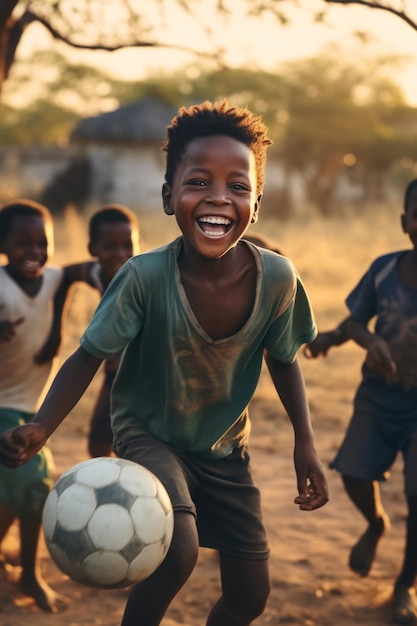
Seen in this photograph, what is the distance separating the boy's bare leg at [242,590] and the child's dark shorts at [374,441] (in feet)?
3.60

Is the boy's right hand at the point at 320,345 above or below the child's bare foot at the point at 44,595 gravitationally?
above

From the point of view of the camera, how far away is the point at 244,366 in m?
2.72

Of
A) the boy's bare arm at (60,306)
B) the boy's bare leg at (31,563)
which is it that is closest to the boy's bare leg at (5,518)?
the boy's bare leg at (31,563)

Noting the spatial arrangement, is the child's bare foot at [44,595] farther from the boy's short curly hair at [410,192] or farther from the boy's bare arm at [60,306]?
the boy's short curly hair at [410,192]

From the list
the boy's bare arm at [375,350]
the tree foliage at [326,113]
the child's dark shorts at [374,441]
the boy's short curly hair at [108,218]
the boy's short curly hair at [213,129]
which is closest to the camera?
the boy's short curly hair at [213,129]

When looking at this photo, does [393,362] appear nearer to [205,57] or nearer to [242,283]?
[242,283]

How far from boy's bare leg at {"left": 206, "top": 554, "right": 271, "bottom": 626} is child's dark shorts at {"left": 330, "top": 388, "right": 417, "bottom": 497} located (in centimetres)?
110

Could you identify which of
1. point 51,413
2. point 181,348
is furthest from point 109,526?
point 181,348

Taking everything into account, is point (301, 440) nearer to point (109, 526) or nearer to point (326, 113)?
point (109, 526)

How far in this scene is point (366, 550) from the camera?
12.6 feet

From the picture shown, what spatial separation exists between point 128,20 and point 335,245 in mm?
9947

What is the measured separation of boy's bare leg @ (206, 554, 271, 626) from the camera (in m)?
2.66

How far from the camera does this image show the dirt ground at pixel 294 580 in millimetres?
3527

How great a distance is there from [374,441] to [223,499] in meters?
1.22
